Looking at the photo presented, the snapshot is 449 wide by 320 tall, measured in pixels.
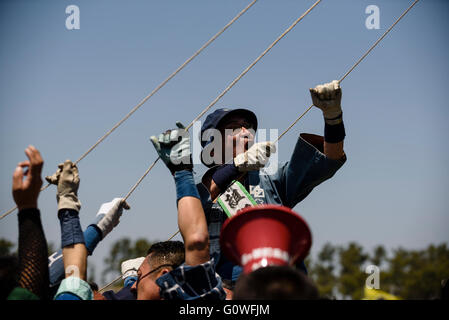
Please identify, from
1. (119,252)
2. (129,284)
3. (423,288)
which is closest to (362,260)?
(423,288)

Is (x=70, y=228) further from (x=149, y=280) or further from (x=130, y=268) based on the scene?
(x=130, y=268)

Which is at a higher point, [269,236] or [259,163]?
[259,163]

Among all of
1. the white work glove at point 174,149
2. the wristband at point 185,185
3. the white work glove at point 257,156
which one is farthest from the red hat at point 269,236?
the white work glove at point 257,156

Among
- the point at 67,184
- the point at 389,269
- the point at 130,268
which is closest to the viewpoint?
the point at 67,184

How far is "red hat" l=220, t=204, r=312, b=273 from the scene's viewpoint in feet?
7.06

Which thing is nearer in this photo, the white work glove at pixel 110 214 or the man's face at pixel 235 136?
the white work glove at pixel 110 214

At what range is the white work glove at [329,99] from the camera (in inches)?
120

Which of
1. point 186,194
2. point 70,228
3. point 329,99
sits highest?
point 329,99

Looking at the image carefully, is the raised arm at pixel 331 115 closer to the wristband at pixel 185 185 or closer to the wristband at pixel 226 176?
the wristband at pixel 226 176

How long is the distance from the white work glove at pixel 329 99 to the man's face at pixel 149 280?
1.28m

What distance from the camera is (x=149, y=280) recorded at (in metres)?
3.07

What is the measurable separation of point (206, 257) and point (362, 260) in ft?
111

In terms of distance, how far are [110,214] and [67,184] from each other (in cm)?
44

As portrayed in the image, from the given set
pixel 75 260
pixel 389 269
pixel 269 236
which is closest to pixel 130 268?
A: pixel 75 260
